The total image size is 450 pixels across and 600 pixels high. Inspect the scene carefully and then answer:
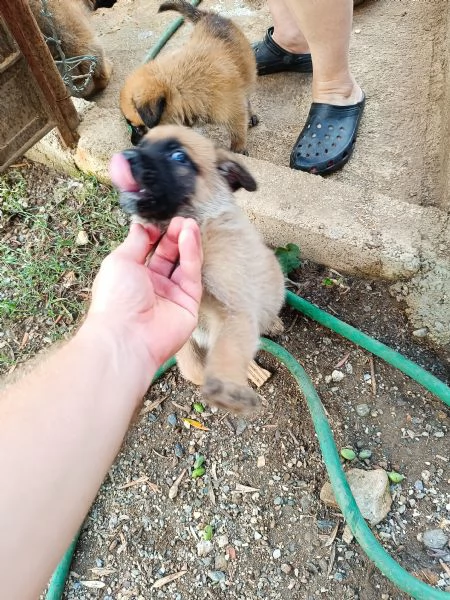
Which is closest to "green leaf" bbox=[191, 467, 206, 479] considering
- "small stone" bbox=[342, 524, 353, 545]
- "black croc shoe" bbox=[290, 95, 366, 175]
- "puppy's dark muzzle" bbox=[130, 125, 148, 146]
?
"small stone" bbox=[342, 524, 353, 545]

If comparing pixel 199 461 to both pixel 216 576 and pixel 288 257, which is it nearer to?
pixel 216 576

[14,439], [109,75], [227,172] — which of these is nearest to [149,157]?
[227,172]

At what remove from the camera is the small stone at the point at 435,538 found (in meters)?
1.88

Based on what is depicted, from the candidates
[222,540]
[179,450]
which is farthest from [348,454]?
[179,450]

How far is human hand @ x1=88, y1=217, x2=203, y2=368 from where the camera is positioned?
1.55m

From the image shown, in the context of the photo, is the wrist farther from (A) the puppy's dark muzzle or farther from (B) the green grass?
(A) the puppy's dark muzzle

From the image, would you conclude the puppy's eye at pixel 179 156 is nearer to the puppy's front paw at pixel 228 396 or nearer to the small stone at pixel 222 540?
the puppy's front paw at pixel 228 396

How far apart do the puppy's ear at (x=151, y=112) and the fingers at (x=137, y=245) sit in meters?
1.55

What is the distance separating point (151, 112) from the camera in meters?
3.26

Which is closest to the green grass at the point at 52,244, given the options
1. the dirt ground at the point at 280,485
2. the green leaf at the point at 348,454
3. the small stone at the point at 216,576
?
the dirt ground at the point at 280,485

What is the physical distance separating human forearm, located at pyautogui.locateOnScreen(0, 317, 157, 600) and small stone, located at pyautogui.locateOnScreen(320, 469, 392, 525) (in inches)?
36.7

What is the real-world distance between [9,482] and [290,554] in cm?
122

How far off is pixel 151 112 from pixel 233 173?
134 cm

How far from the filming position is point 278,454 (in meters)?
2.16
